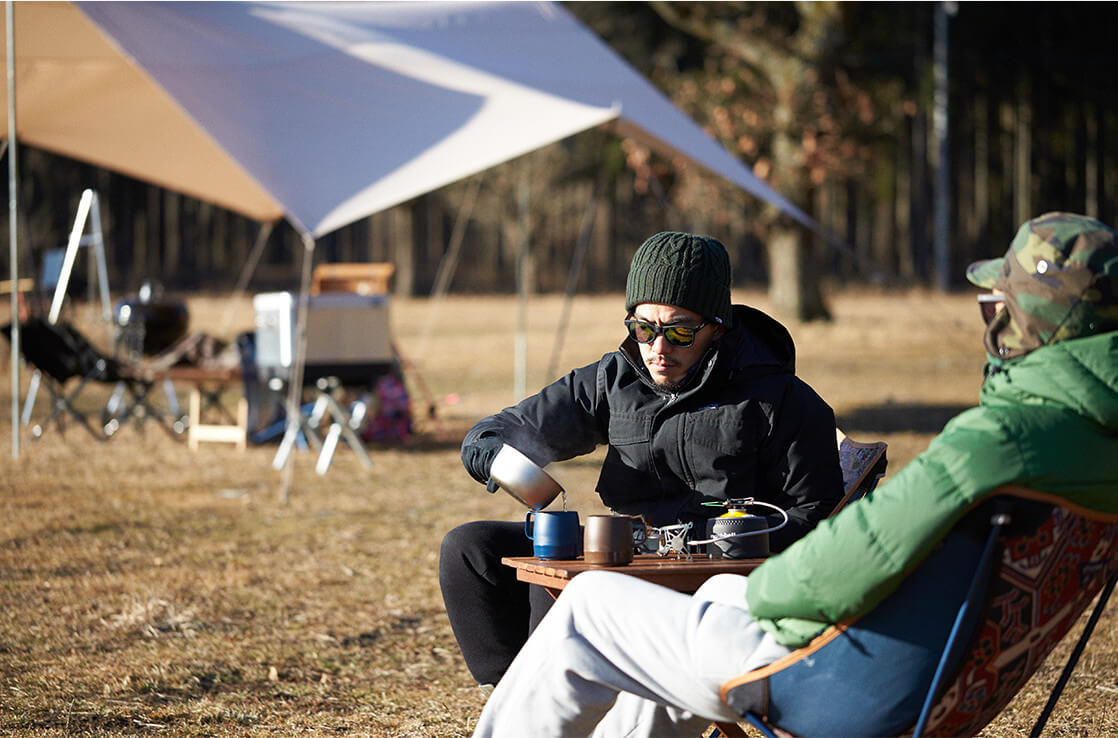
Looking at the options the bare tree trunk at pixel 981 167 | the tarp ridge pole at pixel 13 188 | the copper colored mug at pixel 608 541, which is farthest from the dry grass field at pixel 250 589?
the bare tree trunk at pixel 981 167

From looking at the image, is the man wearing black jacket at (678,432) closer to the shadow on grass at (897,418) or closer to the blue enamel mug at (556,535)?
the blue enamel mug at (556,535)

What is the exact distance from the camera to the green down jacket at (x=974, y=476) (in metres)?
1.94

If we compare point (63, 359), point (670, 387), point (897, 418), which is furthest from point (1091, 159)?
point (670, 387)

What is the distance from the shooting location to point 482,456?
2.91m

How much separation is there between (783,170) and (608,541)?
15.4 m

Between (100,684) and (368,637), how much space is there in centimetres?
96

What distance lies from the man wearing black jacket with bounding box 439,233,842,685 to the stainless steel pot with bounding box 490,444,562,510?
154 millimetres

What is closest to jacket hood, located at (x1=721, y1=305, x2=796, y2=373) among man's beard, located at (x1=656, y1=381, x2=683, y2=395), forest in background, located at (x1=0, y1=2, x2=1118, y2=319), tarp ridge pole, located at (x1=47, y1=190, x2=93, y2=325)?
man's beard, located at (x1=656, y1=381, x2=683, y2=395)

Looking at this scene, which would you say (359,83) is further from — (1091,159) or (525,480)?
(1091,159)

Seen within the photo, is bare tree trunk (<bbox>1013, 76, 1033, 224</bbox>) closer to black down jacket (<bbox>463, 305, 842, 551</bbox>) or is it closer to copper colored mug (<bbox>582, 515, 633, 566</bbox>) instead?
black down jacket (<bbox>463, 305, 842, 551</bbox>)

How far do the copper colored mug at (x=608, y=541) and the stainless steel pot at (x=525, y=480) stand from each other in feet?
0.52

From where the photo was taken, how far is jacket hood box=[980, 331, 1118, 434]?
200 cm

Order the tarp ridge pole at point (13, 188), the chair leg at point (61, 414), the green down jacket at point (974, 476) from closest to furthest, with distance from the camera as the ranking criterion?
the green down jacket at point (974, 476) < the tarp ridge pole at point (13, 188) < the chair leg at point (61, 414)

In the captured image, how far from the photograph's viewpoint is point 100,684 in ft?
12.9
